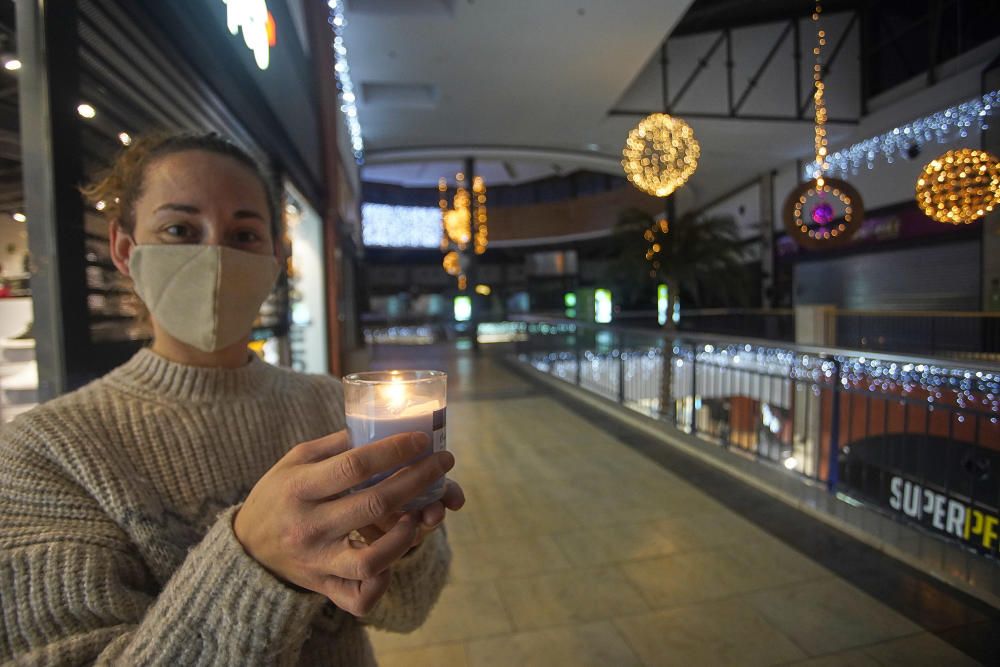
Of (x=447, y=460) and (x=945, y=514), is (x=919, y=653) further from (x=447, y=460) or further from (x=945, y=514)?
(x=447, y=460)

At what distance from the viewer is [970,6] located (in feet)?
7.59

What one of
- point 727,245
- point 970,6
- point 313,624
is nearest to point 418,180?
point 727,245

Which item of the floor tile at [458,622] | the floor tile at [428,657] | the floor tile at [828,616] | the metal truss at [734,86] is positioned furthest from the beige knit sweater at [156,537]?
the metal truss at [734,86]

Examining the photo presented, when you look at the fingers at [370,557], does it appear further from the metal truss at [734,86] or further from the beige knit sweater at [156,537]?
the metal truss at [734,86]

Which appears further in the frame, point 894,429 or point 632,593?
point 894,429

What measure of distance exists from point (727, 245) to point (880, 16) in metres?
5.41

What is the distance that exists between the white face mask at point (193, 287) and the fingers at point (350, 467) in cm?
55

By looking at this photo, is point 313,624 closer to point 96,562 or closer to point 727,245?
point 96,562

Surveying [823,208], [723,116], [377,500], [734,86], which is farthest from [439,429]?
[734,86]

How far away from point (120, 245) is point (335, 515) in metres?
0.81

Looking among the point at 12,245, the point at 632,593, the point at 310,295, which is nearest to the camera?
the point at 12,245

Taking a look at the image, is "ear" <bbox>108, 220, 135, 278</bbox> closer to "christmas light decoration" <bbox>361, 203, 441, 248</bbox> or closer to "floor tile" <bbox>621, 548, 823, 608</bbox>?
"floor tile" <bbox>621, 548, 823, 608</bbox>

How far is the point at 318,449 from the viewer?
0.61 meters

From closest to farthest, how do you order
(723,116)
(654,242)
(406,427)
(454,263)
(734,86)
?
(406,427)
(654,242)
(723,116)
(734,86)
(454,263)
